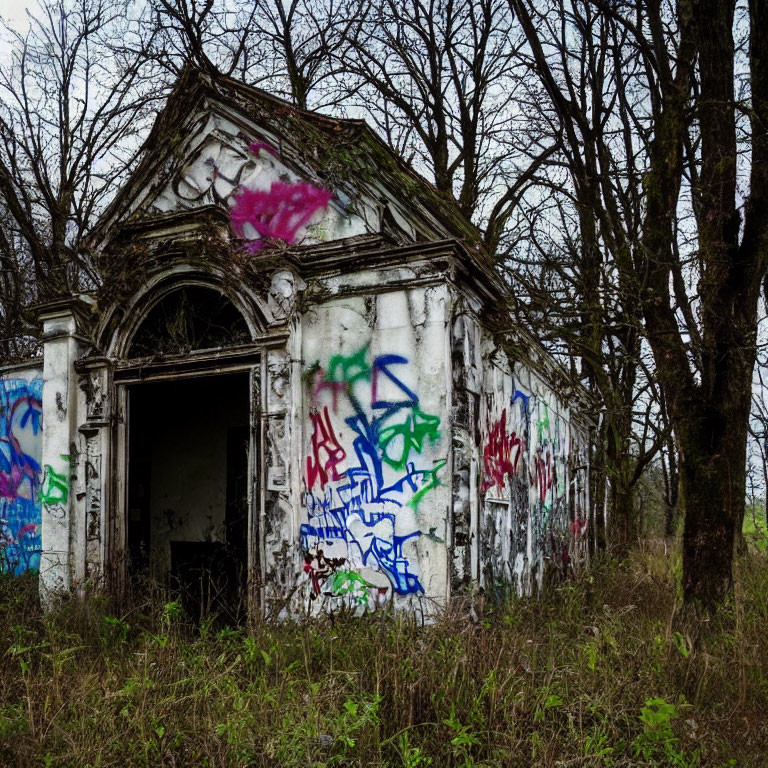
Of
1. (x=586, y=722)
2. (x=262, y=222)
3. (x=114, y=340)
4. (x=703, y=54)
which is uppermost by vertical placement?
(x=703, y=54)

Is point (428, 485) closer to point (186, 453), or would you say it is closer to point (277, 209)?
point (277, 209)

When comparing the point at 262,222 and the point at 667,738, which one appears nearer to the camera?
the point at 667,738

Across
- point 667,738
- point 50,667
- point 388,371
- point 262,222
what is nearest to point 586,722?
point 667,738

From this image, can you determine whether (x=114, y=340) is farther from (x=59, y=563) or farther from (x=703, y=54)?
(x=703, y=54)

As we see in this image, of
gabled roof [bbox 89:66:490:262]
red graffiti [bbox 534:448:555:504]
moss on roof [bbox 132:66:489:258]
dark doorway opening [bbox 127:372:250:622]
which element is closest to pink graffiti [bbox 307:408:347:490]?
gabled roof [bbox 89:66:490:262]

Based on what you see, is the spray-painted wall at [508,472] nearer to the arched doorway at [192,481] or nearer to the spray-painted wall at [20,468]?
the arched doorway at [192,481]

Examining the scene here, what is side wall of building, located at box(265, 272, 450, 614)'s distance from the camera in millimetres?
6340

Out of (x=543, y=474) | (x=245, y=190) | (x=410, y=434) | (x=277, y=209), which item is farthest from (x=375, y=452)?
(x=543, y=474)

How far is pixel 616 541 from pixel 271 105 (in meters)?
11.1

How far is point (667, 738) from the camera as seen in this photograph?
13.6 feet

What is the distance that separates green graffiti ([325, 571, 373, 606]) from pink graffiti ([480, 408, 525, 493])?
5.01ft

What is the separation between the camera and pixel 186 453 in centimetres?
1060

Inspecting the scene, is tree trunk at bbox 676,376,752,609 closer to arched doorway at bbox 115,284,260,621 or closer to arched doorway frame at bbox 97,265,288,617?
arched doorway frame at bbox 97,265,288,617

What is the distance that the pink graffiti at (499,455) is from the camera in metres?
7.55
